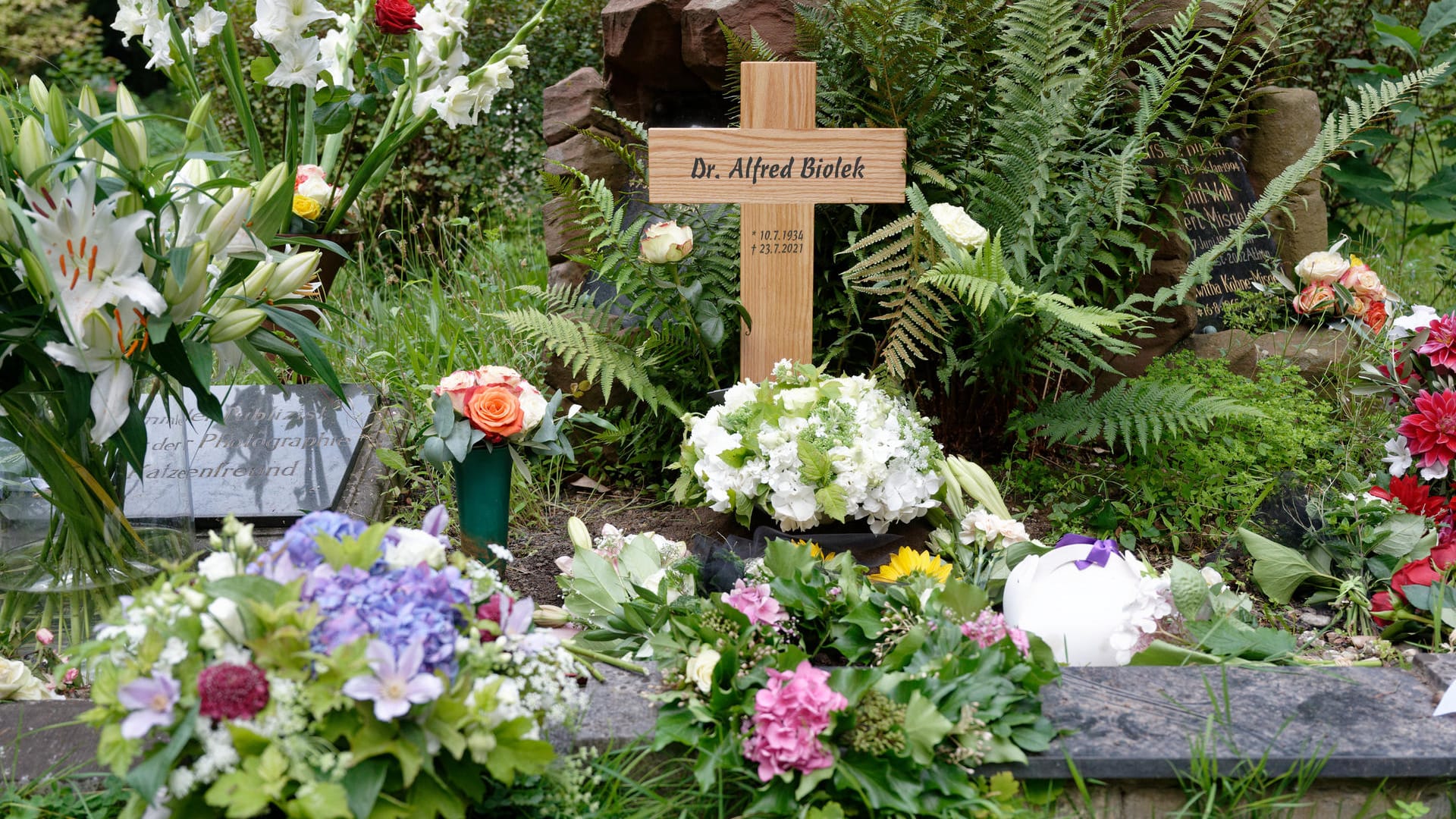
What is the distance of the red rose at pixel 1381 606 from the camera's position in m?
2.31

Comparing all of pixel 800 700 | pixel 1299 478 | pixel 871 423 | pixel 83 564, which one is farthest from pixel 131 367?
pixel 1299 478

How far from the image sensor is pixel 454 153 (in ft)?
17.4

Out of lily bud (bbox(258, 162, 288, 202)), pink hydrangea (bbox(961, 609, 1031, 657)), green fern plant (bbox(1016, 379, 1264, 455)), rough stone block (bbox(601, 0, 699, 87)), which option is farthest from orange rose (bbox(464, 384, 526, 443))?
rough stone block (bbox(601, 0, 699, 87))

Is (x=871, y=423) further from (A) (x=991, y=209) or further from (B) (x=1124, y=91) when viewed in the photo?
(B) (x=1124, y=91)

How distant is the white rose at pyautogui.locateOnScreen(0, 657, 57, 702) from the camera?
6.11 ft

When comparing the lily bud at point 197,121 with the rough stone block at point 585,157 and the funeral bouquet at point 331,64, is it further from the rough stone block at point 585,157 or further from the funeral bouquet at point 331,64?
the rough stone block at point 585,157


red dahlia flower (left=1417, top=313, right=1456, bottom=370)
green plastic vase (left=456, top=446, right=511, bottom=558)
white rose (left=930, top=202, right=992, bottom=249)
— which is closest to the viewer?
green plastic vase (left=456, top=446, right=511, bottom=558)

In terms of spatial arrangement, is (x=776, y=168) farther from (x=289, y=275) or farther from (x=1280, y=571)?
(x=1280, y=571)

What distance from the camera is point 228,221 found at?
6.01 feet

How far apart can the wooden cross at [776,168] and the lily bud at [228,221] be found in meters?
1.14

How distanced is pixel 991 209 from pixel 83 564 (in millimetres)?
2315

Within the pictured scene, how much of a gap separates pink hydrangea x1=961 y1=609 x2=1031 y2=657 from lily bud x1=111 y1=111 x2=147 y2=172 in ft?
4.99

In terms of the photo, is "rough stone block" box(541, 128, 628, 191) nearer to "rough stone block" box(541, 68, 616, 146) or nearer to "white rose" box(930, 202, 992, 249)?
"rough stone block" box(541, 68, 616, 146)

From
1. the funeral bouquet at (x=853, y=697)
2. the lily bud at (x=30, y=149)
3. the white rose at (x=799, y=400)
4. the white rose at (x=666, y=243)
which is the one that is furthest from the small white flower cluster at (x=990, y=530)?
the lily bud at (x=30, y=149)
